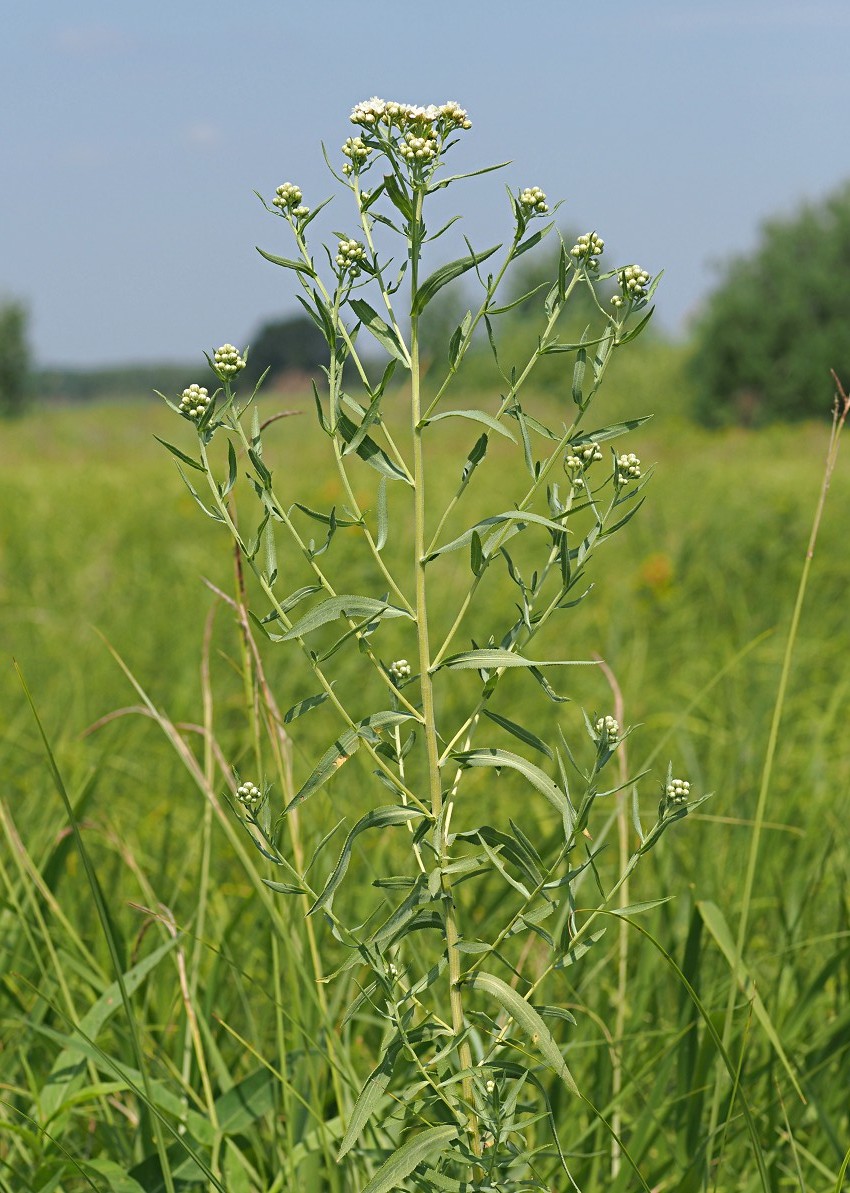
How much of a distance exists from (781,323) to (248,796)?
21.2 meters

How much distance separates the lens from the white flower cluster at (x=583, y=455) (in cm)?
78

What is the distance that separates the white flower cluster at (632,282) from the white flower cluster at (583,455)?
0.10m

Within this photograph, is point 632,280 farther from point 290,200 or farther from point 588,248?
point 290,200

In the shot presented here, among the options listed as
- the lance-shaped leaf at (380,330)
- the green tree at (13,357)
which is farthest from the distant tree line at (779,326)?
the lance-shaped leaf at (380,330)

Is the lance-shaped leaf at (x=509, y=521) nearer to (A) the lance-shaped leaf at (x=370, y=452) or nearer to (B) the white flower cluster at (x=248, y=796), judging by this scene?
(A) the lance-shaped leaf at (x=370, y=452)

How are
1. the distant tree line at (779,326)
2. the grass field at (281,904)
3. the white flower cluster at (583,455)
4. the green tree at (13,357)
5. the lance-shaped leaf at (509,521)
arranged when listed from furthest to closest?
the green tree at (13,357) → the distant tree line at (779,326) → the grass field at (281,904) → the white flower cluster at (583,455) → the lance-shaped leaf at (509,521)

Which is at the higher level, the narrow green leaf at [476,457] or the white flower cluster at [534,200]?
the white flower cluster at [534,200]

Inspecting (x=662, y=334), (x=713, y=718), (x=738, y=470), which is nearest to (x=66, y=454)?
(x=738, y=470)

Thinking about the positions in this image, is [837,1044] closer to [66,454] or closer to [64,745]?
[64,745]

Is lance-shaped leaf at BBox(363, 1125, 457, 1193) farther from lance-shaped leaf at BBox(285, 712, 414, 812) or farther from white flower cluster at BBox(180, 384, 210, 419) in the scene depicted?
white flower cluster at BBox(180, 384, 210, 419)

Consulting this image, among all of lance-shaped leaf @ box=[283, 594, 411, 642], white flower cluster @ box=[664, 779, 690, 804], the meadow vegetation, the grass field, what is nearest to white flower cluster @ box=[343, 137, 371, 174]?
the meadow vegetation

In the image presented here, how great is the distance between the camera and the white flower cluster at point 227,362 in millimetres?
757

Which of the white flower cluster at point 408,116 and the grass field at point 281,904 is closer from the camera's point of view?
the white flower cluster at point 408,116

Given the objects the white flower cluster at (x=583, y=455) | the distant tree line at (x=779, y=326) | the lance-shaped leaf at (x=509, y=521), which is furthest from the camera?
the distant tree line at (x=779, y=326)
